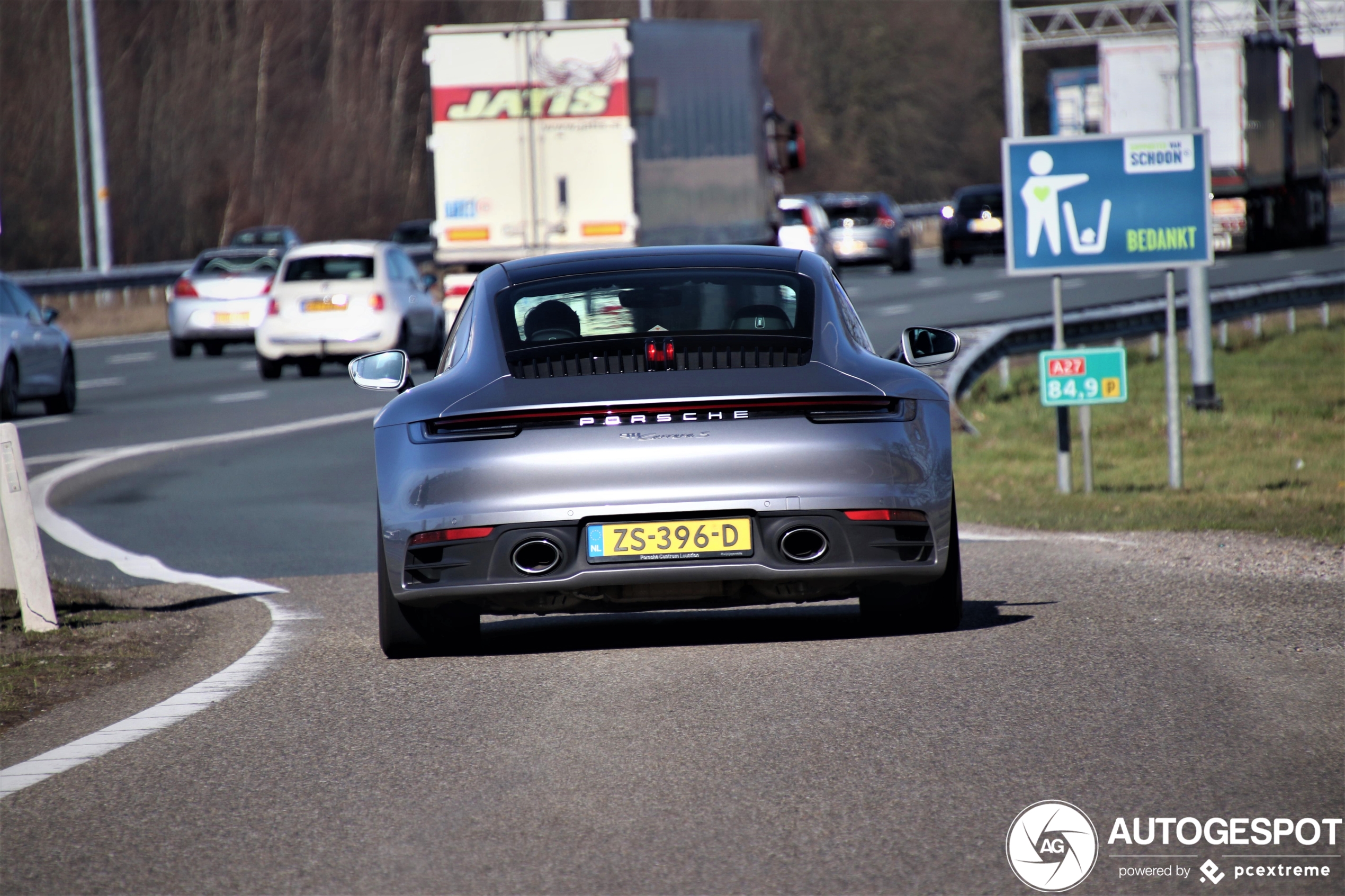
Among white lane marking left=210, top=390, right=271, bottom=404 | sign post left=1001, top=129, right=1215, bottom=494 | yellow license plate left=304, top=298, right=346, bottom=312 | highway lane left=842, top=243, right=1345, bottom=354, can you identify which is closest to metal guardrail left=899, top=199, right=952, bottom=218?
highway lane left=842, top=243, right=1345, bottom=354

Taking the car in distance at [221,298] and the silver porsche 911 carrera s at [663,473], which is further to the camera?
the car in distance at [221,298]

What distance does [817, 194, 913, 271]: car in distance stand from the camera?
4938 cm

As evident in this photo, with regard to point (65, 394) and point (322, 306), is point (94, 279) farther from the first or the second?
point (65, 394)

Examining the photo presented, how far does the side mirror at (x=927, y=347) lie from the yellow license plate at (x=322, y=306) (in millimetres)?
19096

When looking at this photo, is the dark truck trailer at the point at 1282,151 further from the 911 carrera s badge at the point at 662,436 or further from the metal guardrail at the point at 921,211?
the metal guardrail at the point at 921,211

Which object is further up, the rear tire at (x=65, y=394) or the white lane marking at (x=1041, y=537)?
the rear tire at (x=65, y=394)

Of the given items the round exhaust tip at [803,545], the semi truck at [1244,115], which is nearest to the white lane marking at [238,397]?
the semi truck at [1244,115]

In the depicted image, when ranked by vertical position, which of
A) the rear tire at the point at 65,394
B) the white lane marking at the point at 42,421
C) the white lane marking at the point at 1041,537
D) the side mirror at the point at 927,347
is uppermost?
the side mirror at the point at 927,347

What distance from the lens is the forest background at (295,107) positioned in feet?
187

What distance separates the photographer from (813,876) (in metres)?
4.54

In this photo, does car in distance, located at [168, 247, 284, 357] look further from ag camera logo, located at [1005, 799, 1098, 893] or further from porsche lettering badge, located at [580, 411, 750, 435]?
ag camera logo, located at [1005, 799, 1098, 893]

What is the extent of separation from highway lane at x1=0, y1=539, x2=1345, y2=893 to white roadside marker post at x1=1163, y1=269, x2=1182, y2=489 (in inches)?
273

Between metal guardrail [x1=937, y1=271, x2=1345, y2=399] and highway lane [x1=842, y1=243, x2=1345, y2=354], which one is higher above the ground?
metal guardrail [x1=937, y1=271, x2=1345, y2=399]

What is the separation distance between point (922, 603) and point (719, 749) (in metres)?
1.99
